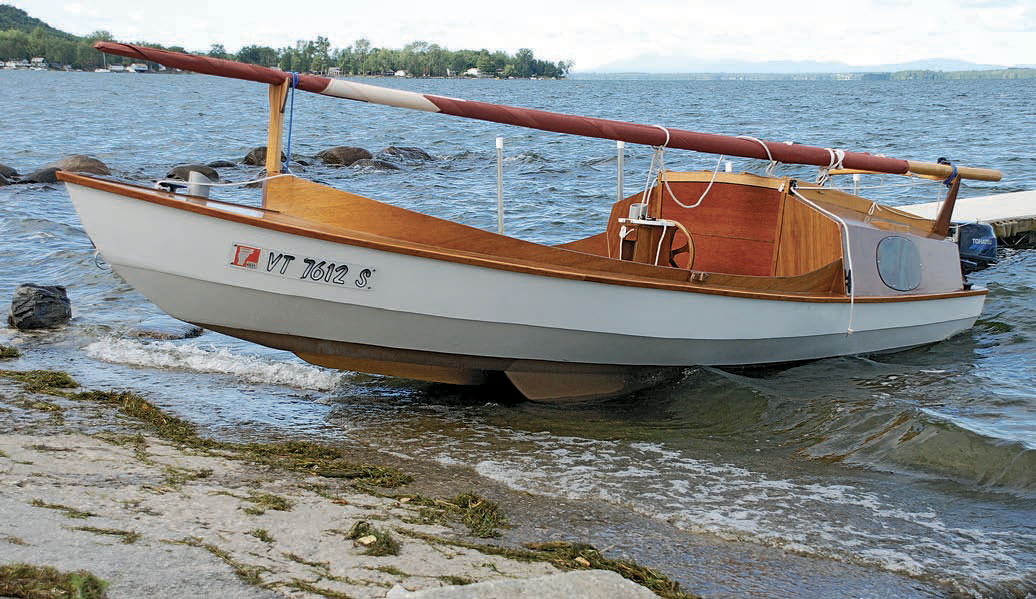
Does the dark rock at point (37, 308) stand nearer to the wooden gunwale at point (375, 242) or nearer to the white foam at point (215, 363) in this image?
the white foam at point (215, 363)

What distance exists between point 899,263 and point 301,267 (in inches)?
245

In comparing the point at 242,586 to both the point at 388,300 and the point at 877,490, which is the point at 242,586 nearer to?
the point at 388,300

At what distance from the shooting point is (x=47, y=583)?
3795 millimetres

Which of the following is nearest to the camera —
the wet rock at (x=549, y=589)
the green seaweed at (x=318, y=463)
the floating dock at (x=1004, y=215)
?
the wet rock at (x=549, y=589)

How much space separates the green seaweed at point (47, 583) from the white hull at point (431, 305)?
2.86 metres

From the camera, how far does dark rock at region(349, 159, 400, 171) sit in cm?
2800

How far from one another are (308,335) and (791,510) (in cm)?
371

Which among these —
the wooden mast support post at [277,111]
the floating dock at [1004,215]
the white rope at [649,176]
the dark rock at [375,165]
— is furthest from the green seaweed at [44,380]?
the dark rock at [375,165]

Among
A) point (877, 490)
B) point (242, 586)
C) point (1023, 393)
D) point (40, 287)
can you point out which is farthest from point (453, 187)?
point (242, 586)

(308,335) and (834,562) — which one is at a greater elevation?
(308,335)

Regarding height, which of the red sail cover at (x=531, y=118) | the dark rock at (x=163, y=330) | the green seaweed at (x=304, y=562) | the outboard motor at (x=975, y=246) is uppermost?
the red sail cover at (x=531, y=118)

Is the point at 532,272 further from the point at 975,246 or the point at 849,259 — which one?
the point at 975,246

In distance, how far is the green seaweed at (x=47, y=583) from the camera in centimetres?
371

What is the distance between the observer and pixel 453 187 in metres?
24.2
